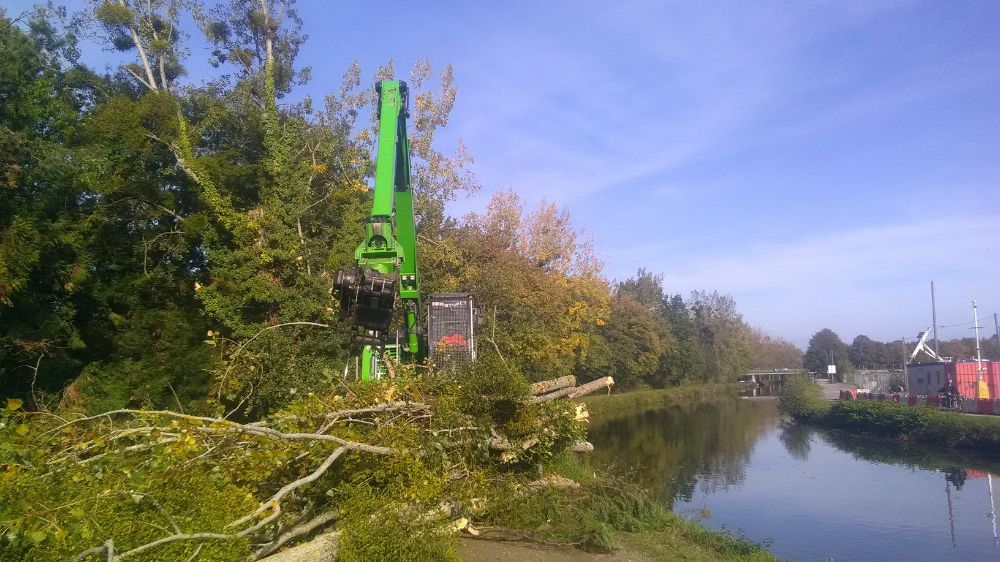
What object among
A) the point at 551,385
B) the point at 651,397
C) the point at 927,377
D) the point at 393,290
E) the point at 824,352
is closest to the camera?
the point at 393,290

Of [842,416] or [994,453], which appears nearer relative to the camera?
[994,453]

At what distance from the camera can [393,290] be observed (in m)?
7.22

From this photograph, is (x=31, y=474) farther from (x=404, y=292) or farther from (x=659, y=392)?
(x=659, y=392)

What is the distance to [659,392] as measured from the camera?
48656 mm

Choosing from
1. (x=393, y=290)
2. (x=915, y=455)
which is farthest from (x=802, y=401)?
(x=393, y=290)

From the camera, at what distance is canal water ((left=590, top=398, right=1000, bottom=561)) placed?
454 inches

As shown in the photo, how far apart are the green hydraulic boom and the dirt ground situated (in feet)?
8.24

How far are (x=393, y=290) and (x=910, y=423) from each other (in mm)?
24750

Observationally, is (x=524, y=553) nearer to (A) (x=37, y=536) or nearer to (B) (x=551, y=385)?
(B) (x=551, y=385)

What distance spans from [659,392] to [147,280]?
1513 inches

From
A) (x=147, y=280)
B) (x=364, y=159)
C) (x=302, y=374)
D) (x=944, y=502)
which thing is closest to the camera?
(x=302, y=374)

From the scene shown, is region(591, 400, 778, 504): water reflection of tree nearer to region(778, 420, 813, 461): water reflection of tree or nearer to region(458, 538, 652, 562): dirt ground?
region(778, 420, 813, 461): water reflection of tree

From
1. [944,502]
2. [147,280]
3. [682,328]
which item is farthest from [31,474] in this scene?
[682,328]

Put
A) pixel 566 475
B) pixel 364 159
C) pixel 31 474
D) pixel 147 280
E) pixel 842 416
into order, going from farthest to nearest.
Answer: pixel 842 416
pixel 364 159
pixel 147 280
pixel 566 475
pixel 31 474
